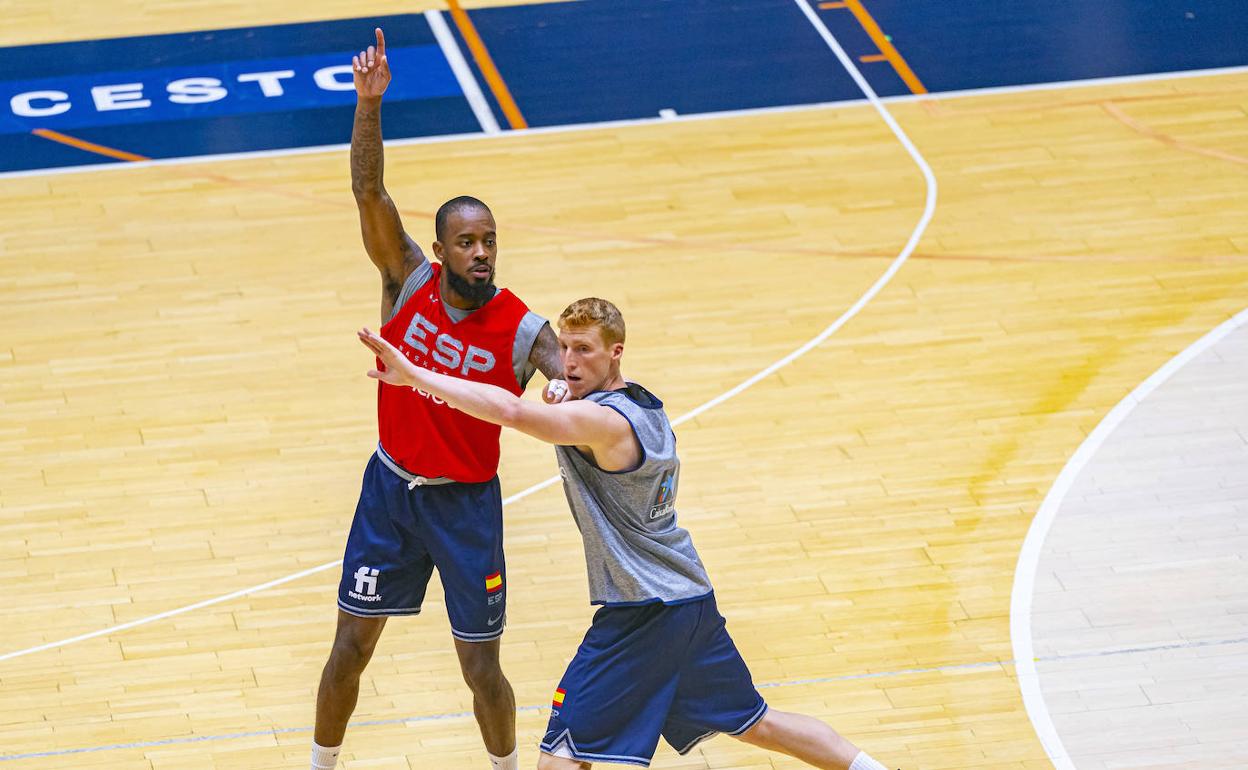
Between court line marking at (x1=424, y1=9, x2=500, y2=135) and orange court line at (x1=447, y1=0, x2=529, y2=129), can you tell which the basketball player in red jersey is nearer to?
court line marking at (x1=424, y1=9, x2=500, y2=135)

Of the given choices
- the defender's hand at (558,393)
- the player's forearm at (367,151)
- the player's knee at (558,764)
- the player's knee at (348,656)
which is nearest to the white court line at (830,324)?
the player's knee at (348,656)

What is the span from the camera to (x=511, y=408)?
16.0 ft

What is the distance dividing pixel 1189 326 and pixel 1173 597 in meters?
2.53

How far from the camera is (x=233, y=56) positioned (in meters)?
12.7

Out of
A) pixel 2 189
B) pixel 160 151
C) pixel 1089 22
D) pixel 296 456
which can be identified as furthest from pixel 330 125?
pixel 1089 22

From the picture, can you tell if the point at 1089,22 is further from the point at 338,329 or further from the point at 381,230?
the point at 381,230

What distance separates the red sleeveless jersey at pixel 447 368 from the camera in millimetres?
5648

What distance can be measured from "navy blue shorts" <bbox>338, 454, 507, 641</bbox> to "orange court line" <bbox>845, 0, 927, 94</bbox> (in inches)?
285

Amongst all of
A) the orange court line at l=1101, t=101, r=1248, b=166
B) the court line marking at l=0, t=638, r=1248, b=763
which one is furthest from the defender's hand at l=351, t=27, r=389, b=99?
the orange court line at l=1101, t=101, r=1248, b=166

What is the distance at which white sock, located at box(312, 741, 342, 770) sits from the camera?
19.7 feet

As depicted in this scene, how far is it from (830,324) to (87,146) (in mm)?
5043

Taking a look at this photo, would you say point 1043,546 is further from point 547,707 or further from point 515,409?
point 515,409

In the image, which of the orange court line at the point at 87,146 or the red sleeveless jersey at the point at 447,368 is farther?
the orange court line at the point at 87,146

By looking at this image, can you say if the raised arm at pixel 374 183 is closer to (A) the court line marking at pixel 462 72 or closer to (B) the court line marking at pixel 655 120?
(B) the court line marking at pixel 655 120
